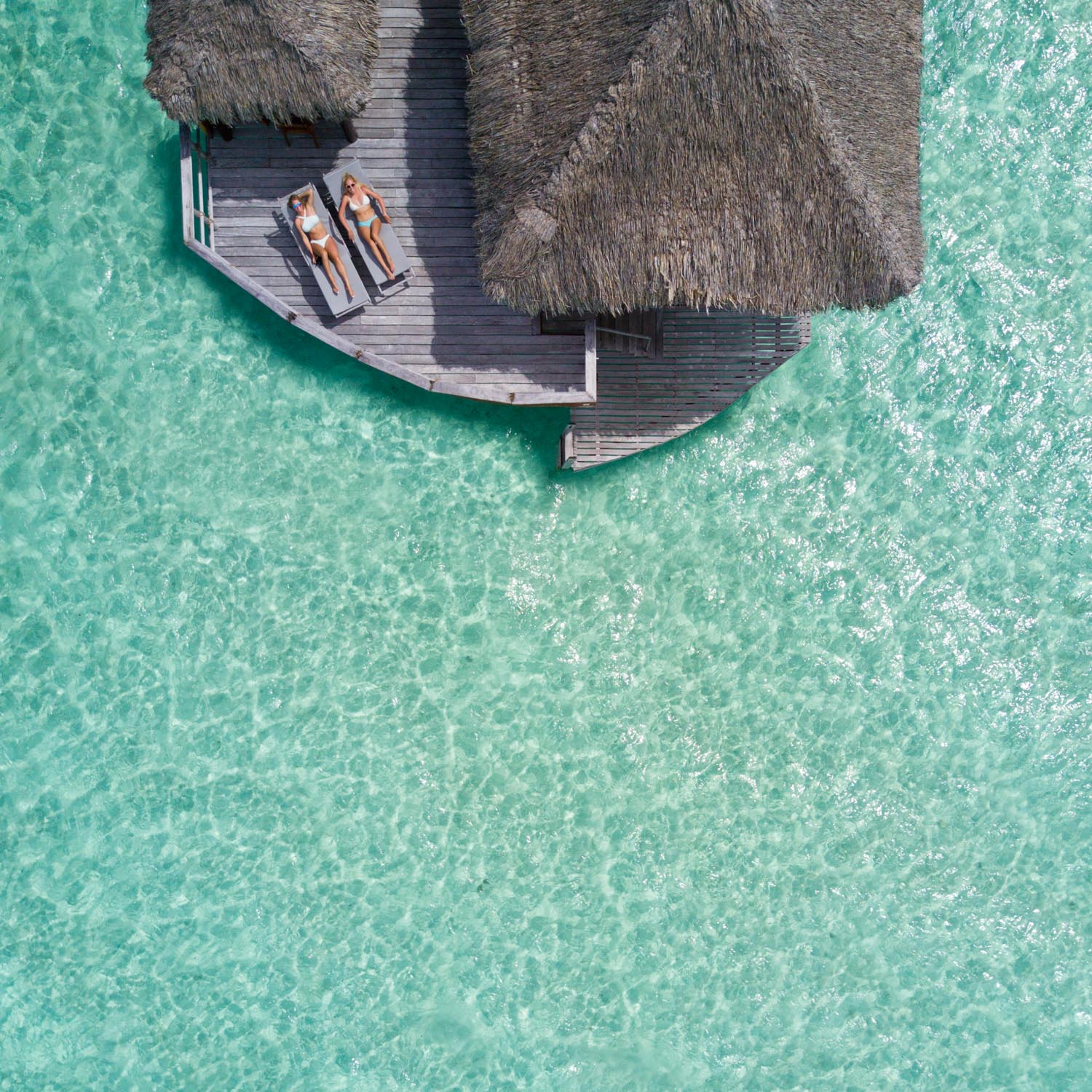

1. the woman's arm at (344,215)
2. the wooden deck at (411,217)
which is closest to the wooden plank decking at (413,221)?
the wooden deck at (411,217)

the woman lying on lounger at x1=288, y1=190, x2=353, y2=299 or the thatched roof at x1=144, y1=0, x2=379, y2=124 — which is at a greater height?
the thatched roof at x1=144, y1=0, x2=379, y2=124

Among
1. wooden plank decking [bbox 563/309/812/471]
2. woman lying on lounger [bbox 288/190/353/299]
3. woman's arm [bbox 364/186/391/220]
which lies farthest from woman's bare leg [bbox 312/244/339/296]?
wooden plank decking [bbox 563/309/812/471]

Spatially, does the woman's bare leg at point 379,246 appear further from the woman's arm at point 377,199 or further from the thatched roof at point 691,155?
the thatched roof at point 691,155

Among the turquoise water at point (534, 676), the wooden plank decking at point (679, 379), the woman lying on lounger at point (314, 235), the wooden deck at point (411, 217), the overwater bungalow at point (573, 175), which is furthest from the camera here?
the turquoise water at point (534, 676)

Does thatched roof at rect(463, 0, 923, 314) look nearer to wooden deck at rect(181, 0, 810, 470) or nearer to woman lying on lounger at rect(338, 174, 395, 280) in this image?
wooden deck at rect(181, 0, 810, 470)

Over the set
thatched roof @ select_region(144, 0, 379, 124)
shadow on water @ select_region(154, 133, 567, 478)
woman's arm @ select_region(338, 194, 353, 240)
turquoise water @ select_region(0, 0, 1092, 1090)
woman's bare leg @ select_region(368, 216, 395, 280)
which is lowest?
turquoise water @ select_region(0, 0, 1092, 1090)

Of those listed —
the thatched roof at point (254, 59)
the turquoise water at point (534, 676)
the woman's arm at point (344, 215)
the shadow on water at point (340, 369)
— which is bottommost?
the turquoise water at point (534, 676)
